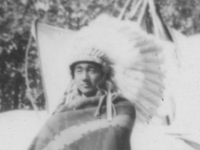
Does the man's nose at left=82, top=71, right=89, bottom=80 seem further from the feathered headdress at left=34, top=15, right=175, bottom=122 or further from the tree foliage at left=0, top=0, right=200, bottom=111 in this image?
the tree foliage at left=0, top=0, right=200, bottom=111

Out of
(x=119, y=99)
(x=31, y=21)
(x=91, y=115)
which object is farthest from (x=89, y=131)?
(x=31, y=21)

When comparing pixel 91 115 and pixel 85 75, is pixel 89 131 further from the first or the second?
pixel 85 75

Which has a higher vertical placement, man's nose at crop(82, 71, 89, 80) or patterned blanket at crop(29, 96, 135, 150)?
man's nose at crop(82, 71, 89, 80)

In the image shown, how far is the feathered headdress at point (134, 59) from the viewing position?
2766 mm

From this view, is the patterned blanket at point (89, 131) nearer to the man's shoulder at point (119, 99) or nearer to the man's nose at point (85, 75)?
the man's shoulder at point (119, 99)

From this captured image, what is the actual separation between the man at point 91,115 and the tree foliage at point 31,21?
23cm

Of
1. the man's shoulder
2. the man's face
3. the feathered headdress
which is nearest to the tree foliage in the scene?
the feathered headdress

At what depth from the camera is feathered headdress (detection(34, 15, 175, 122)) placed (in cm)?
277

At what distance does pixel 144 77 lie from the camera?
2.76 metres

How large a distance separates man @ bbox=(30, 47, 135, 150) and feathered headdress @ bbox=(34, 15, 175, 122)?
0.13ft

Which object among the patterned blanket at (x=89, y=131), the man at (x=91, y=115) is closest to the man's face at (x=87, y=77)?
the man at (x=91, y=115)

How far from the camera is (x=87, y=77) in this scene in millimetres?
2801

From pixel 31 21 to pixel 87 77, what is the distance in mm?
572

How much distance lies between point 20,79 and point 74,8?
61 centimetres
